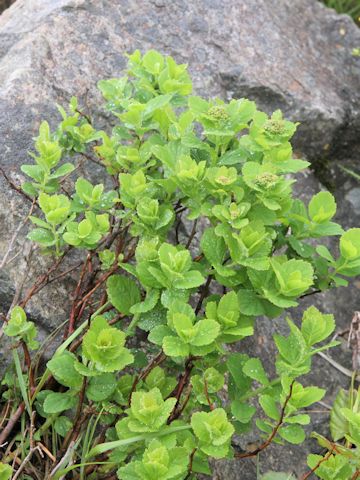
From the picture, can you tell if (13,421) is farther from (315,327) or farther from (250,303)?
(315,327)

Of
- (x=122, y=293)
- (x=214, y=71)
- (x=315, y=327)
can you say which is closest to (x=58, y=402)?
(x=122, y=293)

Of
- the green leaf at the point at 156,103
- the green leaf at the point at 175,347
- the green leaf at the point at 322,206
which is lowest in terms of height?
the green leaf at the point at 175,347

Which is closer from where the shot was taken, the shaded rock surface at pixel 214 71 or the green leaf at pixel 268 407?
the green leaf at pixel 268 407

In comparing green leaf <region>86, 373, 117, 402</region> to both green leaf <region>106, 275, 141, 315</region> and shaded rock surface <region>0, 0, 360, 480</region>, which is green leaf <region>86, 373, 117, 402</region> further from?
shaded rock surface <region>0, 0, 360, 480</region>

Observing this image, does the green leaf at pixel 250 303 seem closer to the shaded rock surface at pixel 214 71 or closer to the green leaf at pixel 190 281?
the green leaf at pixel 190 281

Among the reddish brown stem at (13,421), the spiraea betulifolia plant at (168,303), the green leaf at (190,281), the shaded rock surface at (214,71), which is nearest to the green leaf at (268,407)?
the spiraea betulifolia plant at (168,303)

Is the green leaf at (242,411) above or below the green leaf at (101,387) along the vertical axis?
below
